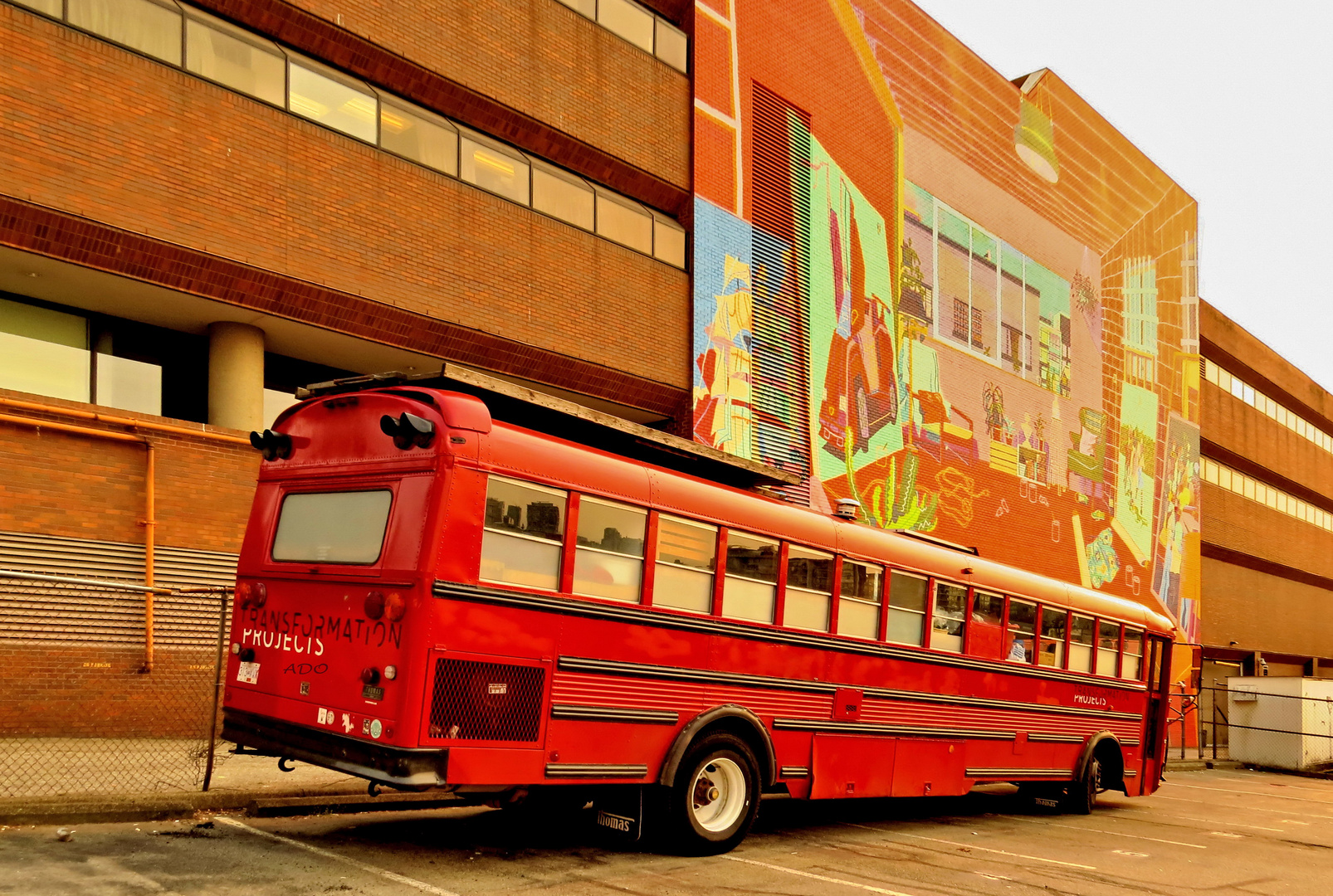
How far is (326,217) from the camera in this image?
14.9 m

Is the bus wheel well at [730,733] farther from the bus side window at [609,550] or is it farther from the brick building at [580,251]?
the brick building at [580,251]

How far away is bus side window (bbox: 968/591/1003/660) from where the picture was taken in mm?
12023

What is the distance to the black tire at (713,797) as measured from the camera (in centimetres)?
834

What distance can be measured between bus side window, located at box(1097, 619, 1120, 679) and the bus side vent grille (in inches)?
380

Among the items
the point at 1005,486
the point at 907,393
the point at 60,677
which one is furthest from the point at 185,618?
the point at 1005,486

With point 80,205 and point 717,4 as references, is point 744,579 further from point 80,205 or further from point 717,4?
point 717,4

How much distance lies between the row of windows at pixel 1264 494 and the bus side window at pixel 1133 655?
1157 inches

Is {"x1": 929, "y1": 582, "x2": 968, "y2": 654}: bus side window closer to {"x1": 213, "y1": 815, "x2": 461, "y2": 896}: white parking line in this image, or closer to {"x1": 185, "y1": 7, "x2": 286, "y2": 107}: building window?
{"x1": 213, "y1": 815, "x2": 461, "y2": 896}: white parking line

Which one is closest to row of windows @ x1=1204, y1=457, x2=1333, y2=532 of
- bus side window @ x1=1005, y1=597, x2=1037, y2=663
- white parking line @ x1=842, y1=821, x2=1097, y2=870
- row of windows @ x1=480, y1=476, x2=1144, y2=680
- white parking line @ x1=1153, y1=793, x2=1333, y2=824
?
white parking line @ x1=1153, y1=793, x2=1333, y2=824

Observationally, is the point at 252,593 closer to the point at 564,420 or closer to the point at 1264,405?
the point at 564,420

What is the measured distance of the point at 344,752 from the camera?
6973 millimetres

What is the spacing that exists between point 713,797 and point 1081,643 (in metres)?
7.23

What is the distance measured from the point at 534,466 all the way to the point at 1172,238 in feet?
125

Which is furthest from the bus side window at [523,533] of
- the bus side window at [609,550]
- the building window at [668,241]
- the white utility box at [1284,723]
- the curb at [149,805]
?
the white utility box at [1284,723]
